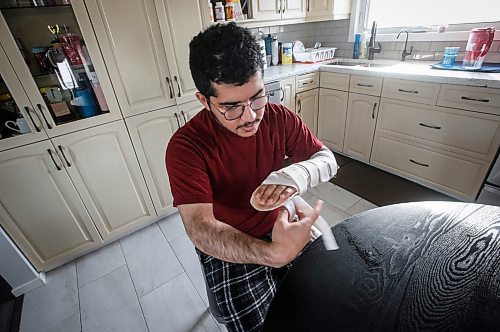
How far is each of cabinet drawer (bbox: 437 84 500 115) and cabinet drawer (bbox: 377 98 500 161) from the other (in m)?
0.04

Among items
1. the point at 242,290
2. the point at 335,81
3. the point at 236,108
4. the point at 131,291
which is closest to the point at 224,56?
the point at 236,108

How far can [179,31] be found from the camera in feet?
4.80

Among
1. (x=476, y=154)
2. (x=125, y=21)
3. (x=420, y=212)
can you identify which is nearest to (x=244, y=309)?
(x=420, y=212)

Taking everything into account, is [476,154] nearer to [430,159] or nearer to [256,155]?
[430,159]

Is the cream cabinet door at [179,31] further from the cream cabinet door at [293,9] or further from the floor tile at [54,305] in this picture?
the floor tile at [54,305]

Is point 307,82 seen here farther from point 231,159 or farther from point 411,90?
point 231,159

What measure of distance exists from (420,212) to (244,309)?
0.62m

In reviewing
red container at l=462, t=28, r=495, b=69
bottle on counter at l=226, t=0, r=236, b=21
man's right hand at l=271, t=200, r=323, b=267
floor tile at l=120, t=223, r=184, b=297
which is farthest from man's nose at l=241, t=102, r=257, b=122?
red container at l=462, t=28, r=495, b=69

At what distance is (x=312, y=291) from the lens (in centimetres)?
56

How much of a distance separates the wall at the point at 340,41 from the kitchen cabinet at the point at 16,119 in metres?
2.01

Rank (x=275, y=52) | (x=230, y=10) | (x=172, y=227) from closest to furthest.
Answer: (x=172, y=227) → (x=230, y=10) → (x=275, y=52)

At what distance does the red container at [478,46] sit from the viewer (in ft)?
5.19

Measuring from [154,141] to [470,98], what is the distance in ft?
6.64

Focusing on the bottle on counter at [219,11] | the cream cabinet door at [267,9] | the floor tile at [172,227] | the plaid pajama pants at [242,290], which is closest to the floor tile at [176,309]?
the floor tile at [172,227]
